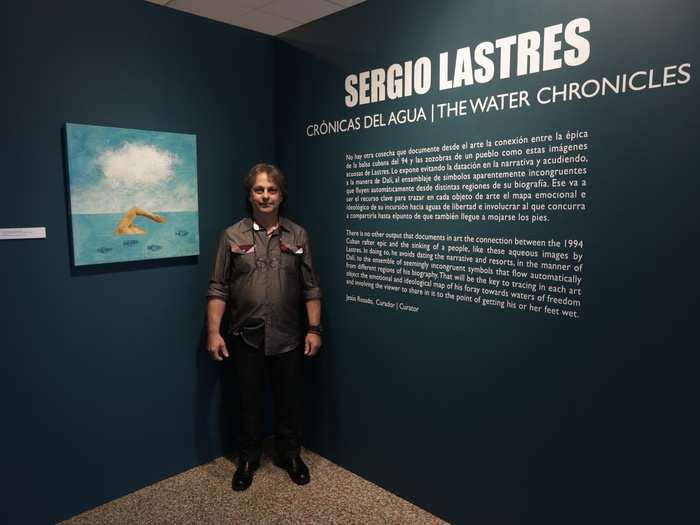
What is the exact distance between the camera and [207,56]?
264 cm

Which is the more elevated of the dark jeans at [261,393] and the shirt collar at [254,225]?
the shirt collar at [254,225]

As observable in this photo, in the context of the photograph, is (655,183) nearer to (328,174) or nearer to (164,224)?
(328,174)

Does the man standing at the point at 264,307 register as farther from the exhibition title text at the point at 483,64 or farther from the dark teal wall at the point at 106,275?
the exhibition title text at the point at 483,64

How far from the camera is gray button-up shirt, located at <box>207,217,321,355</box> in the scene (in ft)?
8.34

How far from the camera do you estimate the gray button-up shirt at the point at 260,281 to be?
254cm

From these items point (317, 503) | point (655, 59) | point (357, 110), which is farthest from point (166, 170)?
point (655, 59)

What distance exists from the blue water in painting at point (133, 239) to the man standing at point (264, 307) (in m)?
0.21

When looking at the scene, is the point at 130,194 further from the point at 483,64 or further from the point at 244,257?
the point at 483,64

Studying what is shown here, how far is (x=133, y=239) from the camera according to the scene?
2.42m

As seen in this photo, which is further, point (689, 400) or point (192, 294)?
point (192, 294)

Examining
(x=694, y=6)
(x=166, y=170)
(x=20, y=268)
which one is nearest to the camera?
(x=694, y=6)

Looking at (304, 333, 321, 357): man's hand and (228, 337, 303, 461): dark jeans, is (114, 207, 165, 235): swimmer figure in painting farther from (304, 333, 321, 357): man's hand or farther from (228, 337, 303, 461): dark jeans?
(304, 333, 321, 357): man's hand

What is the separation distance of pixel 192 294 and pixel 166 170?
2.16ft

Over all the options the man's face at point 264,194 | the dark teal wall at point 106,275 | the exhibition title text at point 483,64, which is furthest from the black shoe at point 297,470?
the exhibition title text at point 483,64
